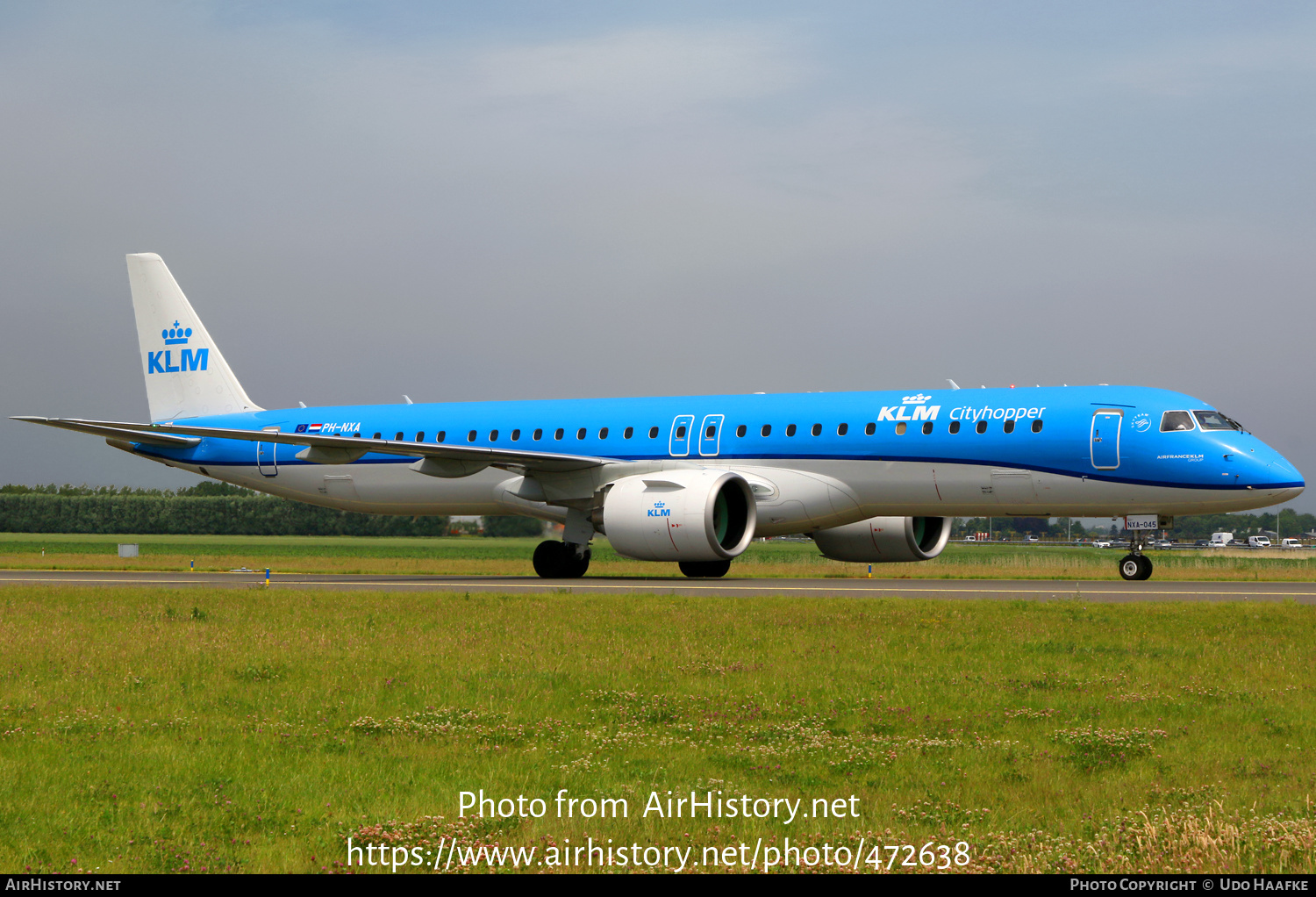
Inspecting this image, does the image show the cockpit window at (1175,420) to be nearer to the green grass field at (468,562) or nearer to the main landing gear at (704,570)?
the green grass field at (468,562)

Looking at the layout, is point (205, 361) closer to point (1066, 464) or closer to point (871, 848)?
point (1066, 464)

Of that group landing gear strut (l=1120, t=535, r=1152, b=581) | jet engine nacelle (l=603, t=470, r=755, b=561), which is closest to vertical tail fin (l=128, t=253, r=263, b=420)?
jet engine nacelle (l=603, t=470, r=755, b=561)

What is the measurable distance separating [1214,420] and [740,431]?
9.23m

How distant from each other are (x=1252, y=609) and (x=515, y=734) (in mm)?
11802

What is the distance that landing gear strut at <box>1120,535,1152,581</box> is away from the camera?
81.6 ft

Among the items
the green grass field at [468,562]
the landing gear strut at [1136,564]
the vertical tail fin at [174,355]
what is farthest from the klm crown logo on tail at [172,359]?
the landing gear strut at [1136,564]

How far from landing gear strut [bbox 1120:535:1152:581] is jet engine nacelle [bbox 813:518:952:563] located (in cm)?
478

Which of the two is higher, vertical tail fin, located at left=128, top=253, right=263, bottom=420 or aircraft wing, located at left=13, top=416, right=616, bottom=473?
vertical tail fin, located at left=128, top=253, right=263, bottom=420

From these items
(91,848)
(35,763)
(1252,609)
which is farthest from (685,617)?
(91,848)

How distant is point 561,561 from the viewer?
28156 mm

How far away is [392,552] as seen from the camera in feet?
150

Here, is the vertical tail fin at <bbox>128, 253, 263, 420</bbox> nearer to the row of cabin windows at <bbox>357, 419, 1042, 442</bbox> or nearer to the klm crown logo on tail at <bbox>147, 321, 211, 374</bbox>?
the klm crown logo on tail at <bbox>147, 321, 211, 374</bbox>

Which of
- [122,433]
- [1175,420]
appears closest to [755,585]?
[1175,420]

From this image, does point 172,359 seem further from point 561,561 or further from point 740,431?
point 740,431
